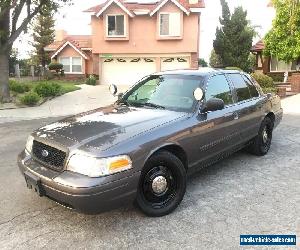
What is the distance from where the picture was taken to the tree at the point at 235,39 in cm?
2923

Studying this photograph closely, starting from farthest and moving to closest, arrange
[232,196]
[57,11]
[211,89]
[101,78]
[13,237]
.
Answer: [101,78]
[57,11]
[211,89]
[232,196]
[13,237]

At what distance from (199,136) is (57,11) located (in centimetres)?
1410

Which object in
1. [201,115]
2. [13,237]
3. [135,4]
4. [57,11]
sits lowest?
[13,237]

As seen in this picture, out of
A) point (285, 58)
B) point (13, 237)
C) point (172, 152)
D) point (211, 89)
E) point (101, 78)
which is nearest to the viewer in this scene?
point (13, 237)

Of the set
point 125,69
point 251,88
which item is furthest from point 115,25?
point 251,88

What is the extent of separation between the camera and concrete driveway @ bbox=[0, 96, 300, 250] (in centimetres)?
360

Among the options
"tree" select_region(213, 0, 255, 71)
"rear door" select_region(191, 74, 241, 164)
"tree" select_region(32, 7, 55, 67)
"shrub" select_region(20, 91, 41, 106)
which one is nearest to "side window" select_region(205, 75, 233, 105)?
"rear door" select_region(191, 74, 241, 164)

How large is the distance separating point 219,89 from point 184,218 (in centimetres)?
212

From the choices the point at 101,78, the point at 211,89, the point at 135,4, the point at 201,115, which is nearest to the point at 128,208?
the point at 201,115

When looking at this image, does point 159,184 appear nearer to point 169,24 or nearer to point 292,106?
point 292,106

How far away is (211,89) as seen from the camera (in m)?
5.09

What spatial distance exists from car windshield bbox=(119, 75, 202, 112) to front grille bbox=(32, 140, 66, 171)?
1538 mm

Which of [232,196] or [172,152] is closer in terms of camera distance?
[172,152]

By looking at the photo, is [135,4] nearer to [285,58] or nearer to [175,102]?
[285,58]
